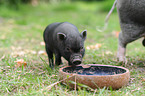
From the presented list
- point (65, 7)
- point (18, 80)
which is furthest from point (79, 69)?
point (65, 7)

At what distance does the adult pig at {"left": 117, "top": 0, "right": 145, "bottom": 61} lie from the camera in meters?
2.71

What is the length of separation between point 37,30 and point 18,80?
13.6 ft

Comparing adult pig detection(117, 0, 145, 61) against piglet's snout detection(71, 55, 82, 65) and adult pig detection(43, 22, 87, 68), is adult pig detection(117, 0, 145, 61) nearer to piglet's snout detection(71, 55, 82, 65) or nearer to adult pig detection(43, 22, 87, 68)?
adult pig detection(43, 22, 87, 68)

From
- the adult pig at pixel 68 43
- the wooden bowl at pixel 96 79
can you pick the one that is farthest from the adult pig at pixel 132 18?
the wooden bowl at pixel 96 79

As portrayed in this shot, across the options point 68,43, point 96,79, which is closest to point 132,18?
point 68,43

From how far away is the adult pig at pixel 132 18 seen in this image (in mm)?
2709

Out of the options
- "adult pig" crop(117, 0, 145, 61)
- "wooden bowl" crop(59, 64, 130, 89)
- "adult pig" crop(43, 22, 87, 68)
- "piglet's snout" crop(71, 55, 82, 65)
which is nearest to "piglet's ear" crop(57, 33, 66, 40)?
"adult pig" crop(43, 22, 87, 68)

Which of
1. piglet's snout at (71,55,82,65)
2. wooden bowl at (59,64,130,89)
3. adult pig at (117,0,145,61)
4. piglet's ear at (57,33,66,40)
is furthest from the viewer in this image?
adult pig at (117,0,145,61)

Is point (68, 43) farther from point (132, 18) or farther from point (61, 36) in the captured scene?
point (132, 18)

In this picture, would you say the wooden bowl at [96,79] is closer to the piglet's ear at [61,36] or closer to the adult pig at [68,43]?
the adult pig at [68,43]

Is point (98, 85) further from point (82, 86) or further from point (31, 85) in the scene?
point (31, 85)

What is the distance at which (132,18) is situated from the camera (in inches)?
112

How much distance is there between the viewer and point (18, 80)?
243 cm

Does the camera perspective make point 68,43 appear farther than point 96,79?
Yes
